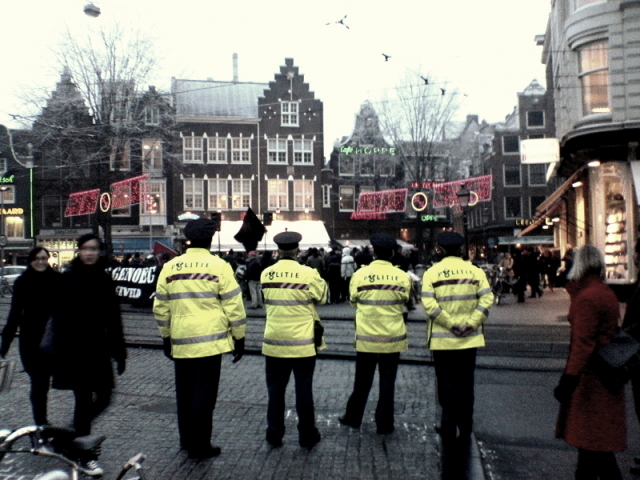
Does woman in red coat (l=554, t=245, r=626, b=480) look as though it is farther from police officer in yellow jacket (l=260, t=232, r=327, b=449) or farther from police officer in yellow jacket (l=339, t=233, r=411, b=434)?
police officer in yellow jacket (l=260, t=232, r=327, b=449)

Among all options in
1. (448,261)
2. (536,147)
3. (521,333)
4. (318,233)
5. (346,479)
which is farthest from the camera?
(318,233)

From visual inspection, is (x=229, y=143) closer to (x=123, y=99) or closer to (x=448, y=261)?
(x=123, y=99)

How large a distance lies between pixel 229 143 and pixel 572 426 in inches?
1684

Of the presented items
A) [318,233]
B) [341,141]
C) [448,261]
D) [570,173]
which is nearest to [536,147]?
[570,173]

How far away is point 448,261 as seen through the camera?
578 centimetres

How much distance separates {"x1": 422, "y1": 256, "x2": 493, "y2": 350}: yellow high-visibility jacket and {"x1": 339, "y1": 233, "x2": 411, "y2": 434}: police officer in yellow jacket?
12.4 inches

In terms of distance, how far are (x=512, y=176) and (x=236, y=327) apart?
48.9m

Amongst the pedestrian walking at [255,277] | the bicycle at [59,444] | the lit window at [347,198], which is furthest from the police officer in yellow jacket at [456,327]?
the lit window at [347,198]

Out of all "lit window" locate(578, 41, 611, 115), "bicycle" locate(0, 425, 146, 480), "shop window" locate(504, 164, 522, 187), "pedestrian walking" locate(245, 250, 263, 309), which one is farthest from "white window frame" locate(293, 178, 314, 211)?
"bicycle" locate(0, 425, 146, 480)

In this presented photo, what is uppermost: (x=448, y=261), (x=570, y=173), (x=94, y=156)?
(x=94, y=156)

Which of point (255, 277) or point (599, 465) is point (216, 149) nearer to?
point (255, 277)

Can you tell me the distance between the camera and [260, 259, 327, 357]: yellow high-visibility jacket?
5.52 m

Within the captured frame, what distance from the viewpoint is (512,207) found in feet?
169

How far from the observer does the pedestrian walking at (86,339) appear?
5.04 metres
